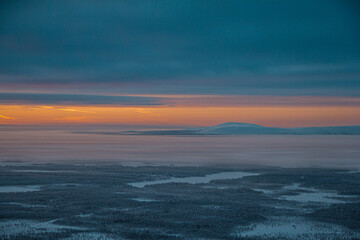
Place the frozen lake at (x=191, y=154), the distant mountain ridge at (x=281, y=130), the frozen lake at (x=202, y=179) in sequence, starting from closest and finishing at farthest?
the frozen lake at (x=202, y=179)
the frozen lake at (x=191, y=154)
the distant mountain ridge at (x=281, y=130)

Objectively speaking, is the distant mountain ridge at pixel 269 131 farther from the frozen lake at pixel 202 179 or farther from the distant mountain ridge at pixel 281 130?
the frozen lake at pixel 202 179

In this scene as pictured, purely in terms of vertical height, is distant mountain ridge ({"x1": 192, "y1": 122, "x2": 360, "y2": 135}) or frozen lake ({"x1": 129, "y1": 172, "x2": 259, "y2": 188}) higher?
distant mountain ridge ({"x1": 192, "y1": 122, "x2": 360, "y2": 135})

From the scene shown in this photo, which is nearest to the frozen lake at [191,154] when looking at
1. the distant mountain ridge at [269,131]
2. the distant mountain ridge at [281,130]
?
the distant mountain ridge at [269,131]

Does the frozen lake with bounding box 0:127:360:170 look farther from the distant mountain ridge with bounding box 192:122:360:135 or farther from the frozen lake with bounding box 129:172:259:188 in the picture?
the distant mountain ridge with bounding box 192:122:360:135

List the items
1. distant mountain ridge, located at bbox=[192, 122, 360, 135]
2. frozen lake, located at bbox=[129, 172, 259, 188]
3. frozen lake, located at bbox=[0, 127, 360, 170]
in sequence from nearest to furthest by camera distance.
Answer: frozen lake, located at bbox=[129, 172, 259, 188] → frozen lake, located at bbox=[0, 127, 360, 170] → distant mountain ridge, located at bbox=[192, 122, 360, 135]

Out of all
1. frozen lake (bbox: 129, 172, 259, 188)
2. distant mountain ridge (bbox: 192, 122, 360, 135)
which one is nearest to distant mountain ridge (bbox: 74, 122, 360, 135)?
distant mountain ridge (bbox: 192, 122, 360, 135)

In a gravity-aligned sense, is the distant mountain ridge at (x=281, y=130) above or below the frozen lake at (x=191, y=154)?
above

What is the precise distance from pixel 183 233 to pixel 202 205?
4303 millimetres

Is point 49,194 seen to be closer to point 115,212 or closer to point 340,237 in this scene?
point 115,212

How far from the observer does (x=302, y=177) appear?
27031 millimetres

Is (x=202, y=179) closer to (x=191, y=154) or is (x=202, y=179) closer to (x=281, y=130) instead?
(x=191, y=154)

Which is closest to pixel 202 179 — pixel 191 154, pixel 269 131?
pixel 191 154

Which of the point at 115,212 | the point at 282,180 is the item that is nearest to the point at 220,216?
the point at 115,212

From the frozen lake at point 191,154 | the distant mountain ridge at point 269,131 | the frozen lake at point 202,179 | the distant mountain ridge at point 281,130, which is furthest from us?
the distant mountain ridge at point 281,130
